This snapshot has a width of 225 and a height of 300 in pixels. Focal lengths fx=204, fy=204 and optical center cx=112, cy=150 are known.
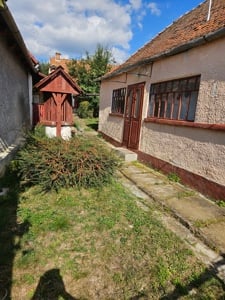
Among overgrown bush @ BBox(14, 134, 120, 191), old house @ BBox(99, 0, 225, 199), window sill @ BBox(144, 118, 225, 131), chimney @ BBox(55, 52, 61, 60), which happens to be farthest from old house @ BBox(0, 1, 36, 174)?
chimney @ BBox(55, 52, 61, 60)

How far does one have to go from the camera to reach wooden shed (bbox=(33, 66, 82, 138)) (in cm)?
849

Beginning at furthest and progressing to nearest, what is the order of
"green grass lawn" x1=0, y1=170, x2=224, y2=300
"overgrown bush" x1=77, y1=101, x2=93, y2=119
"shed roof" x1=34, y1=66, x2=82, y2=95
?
"overgrown bush" x1=77, y1=101, x2=93, y2=119, "shed roof" x1=34, y1=66, x2=82, y2=95, "green grass lawn" x1=0, y1=170, x2=224, y2=300

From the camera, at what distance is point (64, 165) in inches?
180

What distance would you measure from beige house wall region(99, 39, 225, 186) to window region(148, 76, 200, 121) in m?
0.20

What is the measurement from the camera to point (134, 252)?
9.16ft

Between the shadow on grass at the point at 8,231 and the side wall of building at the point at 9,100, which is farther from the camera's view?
the side wall of building at the point at 9,100

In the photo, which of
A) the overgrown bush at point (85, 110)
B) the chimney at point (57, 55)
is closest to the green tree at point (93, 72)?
the overgrown bush at point (85, 110)

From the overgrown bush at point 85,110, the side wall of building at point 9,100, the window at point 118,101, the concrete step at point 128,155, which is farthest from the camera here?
the overgrown bush at point 85,110

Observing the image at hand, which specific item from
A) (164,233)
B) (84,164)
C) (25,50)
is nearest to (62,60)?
(25,50)

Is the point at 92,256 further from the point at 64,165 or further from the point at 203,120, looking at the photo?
the point at 203,120

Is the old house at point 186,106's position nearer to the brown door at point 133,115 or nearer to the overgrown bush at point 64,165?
the brown door at point 133,115

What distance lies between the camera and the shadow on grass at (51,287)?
2121 millimetres

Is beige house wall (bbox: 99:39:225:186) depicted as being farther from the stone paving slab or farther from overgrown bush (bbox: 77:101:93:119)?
overgrown bush (bbox: 77:101:93:119)

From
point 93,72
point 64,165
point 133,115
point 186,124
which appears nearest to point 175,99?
point 186,124
